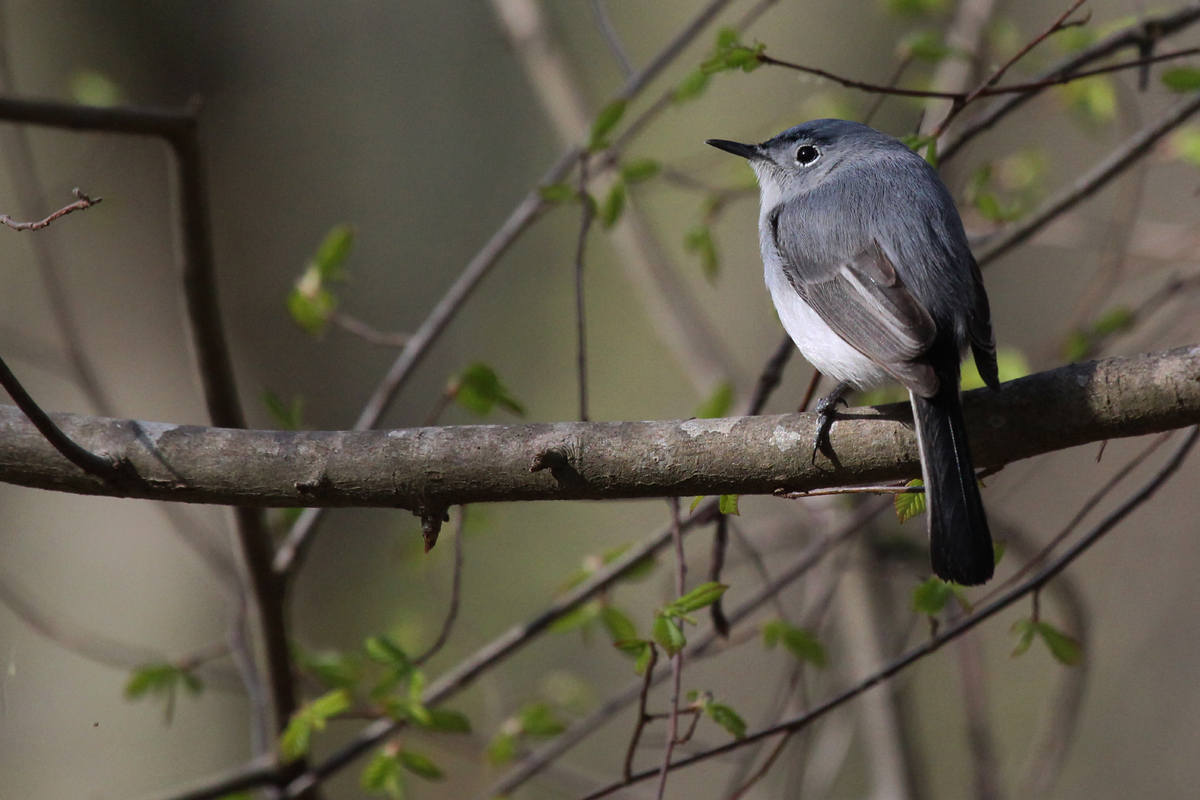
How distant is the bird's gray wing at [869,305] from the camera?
2117 millimetres

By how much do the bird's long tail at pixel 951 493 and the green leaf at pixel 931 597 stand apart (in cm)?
11

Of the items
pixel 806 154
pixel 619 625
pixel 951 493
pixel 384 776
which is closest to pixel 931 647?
pixel 951 493

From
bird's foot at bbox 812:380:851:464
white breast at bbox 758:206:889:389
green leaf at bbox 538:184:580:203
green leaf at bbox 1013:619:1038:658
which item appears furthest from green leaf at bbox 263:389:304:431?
green leaf at bbox 1013:619:1038:658

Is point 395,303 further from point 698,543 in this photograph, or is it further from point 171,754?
point 171,754

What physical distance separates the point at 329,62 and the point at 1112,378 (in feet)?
15.6

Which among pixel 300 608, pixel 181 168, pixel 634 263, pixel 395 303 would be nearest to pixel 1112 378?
pixel 181 168

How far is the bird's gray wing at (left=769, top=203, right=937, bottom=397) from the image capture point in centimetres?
212

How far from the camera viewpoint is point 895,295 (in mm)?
2285

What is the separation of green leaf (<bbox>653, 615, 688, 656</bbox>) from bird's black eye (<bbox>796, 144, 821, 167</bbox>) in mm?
1610

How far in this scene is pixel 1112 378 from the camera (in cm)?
167

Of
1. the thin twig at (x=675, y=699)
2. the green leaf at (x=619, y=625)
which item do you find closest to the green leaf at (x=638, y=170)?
the thin twig at (x=675, y=699)

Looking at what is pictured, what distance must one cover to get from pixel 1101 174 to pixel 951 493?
3.86 feet

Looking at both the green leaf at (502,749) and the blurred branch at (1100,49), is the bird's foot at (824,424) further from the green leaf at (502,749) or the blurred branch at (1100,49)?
the green leaf at (502,749)

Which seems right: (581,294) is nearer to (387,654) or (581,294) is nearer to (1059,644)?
(387,654)
